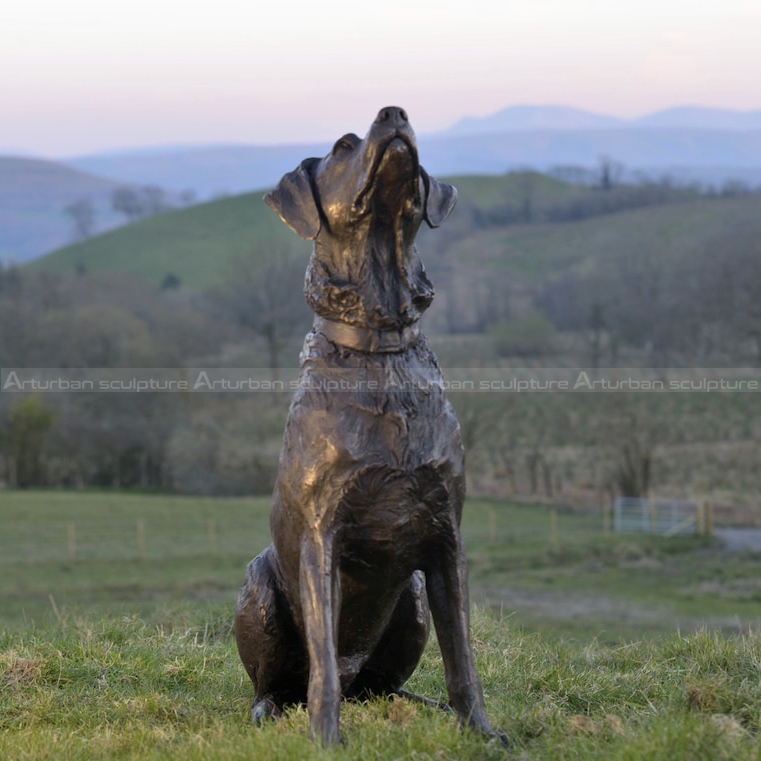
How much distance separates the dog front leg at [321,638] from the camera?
13.9 ft

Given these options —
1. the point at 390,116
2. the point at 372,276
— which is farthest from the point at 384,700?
the point at 390,116

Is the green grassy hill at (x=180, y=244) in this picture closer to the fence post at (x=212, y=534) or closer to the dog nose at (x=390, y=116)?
the fence post at (x=212, y=534)

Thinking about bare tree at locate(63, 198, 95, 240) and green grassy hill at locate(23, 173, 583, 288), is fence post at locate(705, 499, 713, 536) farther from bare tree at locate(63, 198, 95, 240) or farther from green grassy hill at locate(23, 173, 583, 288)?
bare tree at locate(63, 198, 95, 240)

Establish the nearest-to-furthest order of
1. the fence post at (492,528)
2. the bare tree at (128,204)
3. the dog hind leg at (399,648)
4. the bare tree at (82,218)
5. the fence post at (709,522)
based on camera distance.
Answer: the dog hind leg at (399,648)
the fence post at (492,528)
the fence post at (709,522)
the bare tree at (128,204)
the bare tree at (82,218)

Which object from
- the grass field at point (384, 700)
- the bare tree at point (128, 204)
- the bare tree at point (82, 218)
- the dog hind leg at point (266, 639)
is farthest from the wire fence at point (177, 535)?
the bare tree at point (82, 218)

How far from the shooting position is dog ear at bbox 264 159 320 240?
436cm

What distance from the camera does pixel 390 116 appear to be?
4098 mm

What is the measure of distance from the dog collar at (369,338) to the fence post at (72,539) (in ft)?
58.2

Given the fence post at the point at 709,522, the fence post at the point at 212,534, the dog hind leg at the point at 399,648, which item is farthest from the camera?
the fence post at the point at 709,522

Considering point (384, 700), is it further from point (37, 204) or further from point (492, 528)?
point (37, 204)

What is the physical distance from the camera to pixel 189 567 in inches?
786

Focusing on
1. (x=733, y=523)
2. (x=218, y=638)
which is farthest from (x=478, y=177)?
(x=218, y=638)

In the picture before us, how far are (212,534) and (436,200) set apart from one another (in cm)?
1833

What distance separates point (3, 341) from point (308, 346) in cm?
4121
